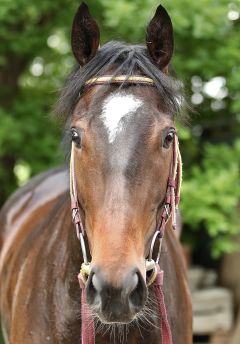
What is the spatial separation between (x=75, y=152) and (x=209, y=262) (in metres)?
5.04

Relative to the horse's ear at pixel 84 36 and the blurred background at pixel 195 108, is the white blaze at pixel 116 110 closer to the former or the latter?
the horse's ear at pixel 84 36

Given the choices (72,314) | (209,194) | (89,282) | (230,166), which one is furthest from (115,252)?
(230,166)

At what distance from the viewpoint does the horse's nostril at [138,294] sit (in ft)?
6.69

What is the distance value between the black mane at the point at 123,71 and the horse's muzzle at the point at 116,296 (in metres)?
0.71

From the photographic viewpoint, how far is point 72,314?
8.58 ft

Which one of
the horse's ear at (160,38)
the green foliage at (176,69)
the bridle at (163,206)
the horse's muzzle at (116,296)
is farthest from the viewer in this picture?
the green foliage at (176,69)

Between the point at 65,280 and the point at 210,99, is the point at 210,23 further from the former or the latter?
the point at 65,280

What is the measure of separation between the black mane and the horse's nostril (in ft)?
2.26

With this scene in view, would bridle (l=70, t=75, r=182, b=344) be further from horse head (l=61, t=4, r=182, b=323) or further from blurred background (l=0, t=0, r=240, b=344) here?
blurred background (l=0, t=0, r=240, b=344)

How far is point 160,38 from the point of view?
8.34ft

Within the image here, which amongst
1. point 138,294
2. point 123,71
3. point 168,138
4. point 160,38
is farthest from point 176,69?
point 138,294

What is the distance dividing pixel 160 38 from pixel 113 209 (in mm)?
770

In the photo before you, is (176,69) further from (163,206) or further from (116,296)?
(116,296)

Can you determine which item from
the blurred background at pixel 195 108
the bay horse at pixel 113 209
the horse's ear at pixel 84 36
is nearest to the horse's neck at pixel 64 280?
the bay horse at pixel 113 209
